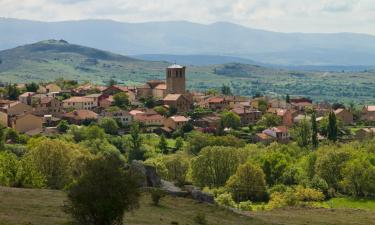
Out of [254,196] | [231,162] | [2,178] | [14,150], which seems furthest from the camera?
[14,150]

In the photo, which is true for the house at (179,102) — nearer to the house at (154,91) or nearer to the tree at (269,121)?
the house at (154,91)

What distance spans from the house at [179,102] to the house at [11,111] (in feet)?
93.6

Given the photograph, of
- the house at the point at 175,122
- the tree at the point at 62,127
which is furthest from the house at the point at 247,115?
the tree at the point at 62,127

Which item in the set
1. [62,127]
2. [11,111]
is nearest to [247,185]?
[62,127]

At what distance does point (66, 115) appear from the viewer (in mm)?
118562

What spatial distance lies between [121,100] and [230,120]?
955 inches

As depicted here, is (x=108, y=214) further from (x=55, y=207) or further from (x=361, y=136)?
(x=361, y=136)

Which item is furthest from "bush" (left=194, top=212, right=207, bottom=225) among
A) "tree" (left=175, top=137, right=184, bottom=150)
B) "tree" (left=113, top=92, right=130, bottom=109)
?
"tree" (left=113, top=92, right=130, bottom=109)

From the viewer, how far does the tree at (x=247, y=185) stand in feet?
217

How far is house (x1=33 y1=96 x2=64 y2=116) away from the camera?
120 meters

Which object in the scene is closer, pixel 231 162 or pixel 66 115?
pixel 231 162

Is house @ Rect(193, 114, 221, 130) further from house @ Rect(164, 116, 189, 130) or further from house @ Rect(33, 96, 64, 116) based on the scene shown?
house @ Rect(33, 96, 64, 116)

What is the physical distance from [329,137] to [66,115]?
47.9 m

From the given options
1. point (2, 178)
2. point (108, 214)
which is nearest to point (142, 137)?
point (2, 178)
